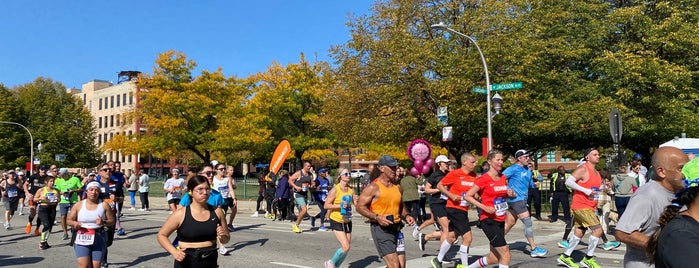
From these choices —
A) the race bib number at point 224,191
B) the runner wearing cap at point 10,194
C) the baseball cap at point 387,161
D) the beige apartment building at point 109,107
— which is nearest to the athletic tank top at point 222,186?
the race bib number at point 224,191

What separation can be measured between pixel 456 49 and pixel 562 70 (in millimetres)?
6411

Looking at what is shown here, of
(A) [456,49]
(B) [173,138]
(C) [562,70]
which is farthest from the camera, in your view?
(B) [173,138]

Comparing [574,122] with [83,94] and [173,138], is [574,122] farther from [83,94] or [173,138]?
[83,94]

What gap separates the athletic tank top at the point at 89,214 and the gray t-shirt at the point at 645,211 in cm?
609

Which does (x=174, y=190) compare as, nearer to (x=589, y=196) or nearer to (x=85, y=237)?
(x=85, y=237)

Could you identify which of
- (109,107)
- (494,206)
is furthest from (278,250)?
(109,107)

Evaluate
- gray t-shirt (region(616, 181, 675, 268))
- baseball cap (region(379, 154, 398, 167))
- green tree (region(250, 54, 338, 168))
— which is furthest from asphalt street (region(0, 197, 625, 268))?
green tree (region(250, 54, 338, 168))

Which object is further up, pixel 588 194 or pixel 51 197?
pixel 588 194

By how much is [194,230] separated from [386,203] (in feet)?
8.03

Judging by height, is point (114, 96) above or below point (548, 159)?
above

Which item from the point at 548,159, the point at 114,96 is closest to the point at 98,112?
the point at 114,96

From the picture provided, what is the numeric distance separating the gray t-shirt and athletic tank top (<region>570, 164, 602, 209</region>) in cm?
461

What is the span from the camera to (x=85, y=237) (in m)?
7.04

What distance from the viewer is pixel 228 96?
138ft
